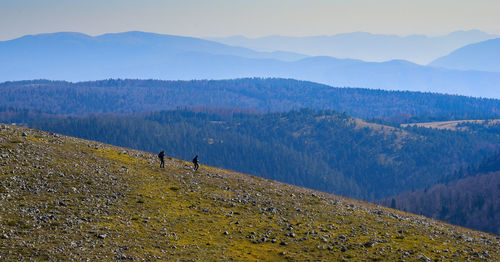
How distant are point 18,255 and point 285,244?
22226 millimetres

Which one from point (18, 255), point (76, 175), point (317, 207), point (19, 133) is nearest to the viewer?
point (18, 255)

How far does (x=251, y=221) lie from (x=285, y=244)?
5.99 meters

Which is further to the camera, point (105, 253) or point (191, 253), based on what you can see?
point (191, 253)

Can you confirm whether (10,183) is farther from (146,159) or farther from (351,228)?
(351,228)

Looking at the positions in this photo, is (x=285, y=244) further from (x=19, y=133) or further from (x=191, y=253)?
(x=19, y=133)

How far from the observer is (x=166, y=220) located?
4266cm

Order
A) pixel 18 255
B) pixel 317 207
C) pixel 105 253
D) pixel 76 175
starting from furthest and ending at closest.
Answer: pixel 317 207, pixel 76 175, pixel 105 253, pixel 18 255

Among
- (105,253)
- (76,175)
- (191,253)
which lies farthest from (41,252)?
(76,175)

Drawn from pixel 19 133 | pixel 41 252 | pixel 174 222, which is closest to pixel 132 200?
pixel 174 222

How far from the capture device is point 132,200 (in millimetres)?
45812

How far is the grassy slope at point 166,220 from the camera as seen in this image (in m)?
35.4

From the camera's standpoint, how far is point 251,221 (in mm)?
46469

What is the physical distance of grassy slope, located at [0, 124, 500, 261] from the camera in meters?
35.4

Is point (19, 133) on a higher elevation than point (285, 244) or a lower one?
higher
